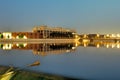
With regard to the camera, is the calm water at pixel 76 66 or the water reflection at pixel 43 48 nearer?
the calm water at pixel 76 66

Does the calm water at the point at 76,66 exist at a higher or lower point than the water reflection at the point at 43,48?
lower

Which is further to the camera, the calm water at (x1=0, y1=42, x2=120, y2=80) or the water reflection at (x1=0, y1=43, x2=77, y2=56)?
the water reflection at (x1=0, y1=43, x2=77, y2=56)

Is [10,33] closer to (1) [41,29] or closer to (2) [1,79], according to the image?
(1) [41,29]

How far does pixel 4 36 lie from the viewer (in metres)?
178

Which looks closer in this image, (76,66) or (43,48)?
(76,66)

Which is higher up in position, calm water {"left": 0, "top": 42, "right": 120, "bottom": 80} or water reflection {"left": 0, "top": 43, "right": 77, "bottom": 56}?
water reflection {"left": 0, "top": 43, "right": 77, "bottom": 56}

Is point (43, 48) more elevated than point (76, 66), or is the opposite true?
point (43, 48)

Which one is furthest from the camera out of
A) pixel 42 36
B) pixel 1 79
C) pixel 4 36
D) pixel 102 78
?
pixel 42 36

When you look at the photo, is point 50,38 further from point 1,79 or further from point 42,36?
point 1,79

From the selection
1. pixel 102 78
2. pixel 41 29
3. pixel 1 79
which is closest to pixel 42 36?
pixel 41 29

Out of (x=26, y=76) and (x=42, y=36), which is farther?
(x=42, y=36)

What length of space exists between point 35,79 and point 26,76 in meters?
0.84

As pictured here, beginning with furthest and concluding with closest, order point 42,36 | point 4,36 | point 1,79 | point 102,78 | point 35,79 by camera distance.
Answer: point 42,36 → point 4,36 → point 102,78 → point 35,79 → point 1,79

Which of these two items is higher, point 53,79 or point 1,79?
point 1,79
